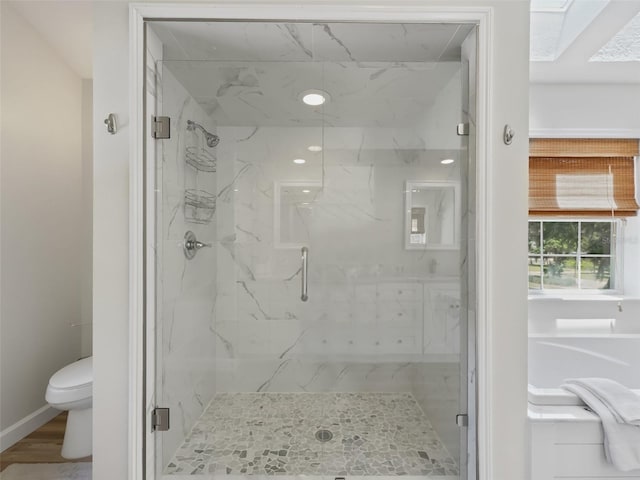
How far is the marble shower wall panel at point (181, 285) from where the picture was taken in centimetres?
159

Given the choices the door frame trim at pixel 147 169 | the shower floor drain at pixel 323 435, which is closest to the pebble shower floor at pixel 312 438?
the shower floor drain at pixel 323 435

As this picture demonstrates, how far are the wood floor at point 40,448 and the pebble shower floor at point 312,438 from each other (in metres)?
0.82

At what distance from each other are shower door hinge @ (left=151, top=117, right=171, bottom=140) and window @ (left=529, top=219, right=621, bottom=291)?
8.90ft

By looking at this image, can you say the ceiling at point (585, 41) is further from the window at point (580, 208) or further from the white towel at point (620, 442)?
the white towel at point (620, 442)

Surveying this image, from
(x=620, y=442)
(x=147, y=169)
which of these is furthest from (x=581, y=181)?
(x=147, y=169)

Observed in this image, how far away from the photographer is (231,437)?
1.65 m

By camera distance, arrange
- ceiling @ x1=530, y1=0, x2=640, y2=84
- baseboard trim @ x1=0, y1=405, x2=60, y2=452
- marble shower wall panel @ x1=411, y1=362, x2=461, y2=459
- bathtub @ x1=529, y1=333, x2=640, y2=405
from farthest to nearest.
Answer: bathtub @ x1=529, y1=333, x2=640, y2=405 < baseboard trim @ x1=0, y1=405, x2=60, y2=452 < ceiling @ x1=530, y1=0, x2=640, y2=84 < marble shower wall panel @ x1=411, y1=362, x2=461, y2=459

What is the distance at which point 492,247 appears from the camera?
1485mm

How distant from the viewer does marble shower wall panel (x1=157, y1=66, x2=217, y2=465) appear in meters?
1.59

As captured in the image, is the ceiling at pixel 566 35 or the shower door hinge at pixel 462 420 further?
the ceiling at pixel 566 35

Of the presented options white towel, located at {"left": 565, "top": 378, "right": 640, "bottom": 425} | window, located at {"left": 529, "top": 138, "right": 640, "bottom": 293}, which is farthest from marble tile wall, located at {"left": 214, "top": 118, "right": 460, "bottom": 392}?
window, located at {"left": 529, "top": 138, "right": 640, "bottom": 293}

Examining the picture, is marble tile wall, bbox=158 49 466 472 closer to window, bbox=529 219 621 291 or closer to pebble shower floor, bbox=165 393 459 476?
pebble shower floor, bbox=165 393 459 476

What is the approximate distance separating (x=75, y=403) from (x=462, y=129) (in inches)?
96.1

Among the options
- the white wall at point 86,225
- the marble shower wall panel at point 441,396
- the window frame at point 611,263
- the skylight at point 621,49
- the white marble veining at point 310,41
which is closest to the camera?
the white marble veining at point 310,41
